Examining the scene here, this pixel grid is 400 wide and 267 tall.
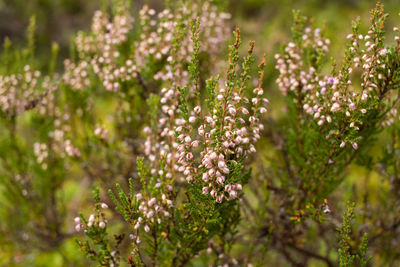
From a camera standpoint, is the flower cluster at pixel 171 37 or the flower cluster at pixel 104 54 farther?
the flower cluster at pixel 104 54

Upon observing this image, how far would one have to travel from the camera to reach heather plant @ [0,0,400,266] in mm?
1708

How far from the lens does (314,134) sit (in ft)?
6.91

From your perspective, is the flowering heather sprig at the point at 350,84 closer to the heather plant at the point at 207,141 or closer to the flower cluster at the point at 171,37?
the heather plant at the point at 207,141

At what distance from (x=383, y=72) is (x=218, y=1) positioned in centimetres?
187

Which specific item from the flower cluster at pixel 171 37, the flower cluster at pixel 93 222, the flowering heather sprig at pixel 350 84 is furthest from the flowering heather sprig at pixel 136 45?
the flower cluster at pixel 93 222

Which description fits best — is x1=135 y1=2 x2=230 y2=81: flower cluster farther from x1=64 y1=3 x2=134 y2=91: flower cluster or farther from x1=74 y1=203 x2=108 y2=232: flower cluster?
x1=74 y1=203 x2=108 y2=232: flower cluster

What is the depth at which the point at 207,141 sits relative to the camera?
1664 mm

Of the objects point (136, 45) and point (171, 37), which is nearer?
→ point (171, 37)

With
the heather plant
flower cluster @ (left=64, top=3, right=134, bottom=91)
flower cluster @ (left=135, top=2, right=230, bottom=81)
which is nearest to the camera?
the heather plant

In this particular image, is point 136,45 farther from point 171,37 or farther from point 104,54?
point 171,37

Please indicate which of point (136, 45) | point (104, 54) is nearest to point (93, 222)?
point (104, 54)

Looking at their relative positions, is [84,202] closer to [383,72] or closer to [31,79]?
[31,79]

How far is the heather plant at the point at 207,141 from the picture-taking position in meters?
1.71

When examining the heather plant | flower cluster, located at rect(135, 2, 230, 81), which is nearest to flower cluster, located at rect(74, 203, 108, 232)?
the heather plant
